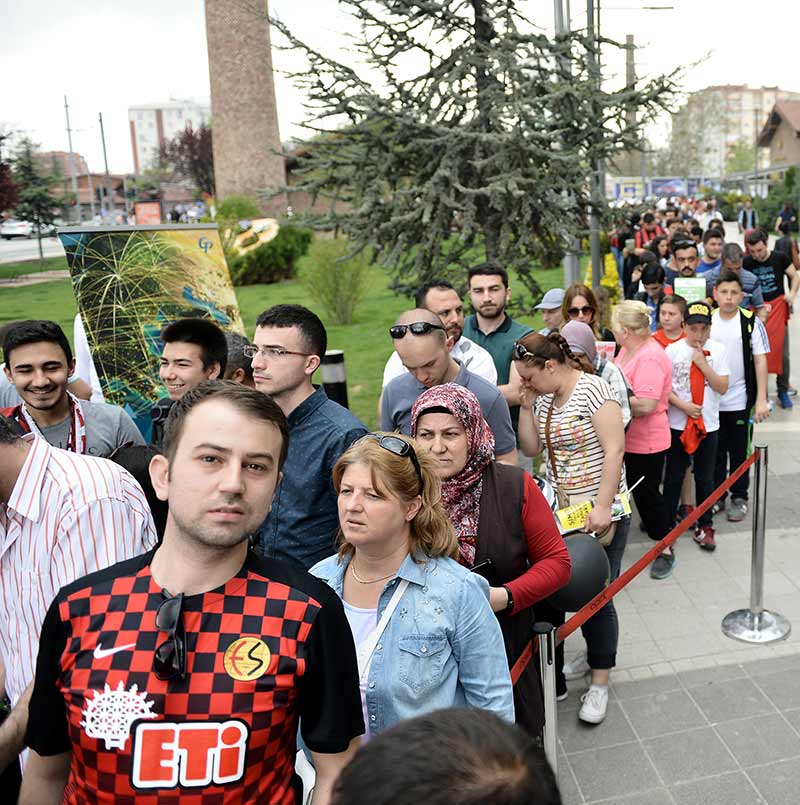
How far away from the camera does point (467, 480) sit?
2.96 m

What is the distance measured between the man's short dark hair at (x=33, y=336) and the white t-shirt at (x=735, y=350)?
476cm

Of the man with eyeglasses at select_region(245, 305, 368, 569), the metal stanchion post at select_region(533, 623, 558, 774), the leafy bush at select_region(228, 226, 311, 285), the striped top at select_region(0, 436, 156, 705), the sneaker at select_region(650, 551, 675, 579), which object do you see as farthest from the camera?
the leafy bush at select_region(228, 226, 311, 285)

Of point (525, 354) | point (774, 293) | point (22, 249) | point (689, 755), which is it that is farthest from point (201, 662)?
point (22, 249)

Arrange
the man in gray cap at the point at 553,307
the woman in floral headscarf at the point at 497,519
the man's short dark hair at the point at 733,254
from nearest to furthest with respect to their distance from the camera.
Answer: the woman in floral headscarf at the point at 497,519, the man in gray cap at the point at 553,307, the man's short dark hair at the point at 733,254

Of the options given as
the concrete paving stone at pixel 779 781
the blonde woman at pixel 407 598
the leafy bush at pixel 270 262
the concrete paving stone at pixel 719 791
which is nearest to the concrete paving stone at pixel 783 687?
the concrete paving stone at pixel 779 781

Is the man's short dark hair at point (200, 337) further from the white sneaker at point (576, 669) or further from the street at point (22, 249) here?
the street at point (22, 249)

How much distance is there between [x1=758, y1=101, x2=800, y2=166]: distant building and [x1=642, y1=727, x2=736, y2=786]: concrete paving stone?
66726 mm

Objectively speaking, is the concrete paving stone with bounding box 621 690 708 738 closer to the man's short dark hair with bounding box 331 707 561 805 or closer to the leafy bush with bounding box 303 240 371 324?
the man's short dark hair with bounding box 331 707 561 805

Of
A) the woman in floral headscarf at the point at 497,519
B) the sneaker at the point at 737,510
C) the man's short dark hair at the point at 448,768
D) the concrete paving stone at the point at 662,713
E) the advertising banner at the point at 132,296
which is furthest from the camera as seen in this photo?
the sneaker at the point at 737,510

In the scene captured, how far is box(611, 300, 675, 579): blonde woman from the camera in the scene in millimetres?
5375

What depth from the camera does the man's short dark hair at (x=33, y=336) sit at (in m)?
3.94

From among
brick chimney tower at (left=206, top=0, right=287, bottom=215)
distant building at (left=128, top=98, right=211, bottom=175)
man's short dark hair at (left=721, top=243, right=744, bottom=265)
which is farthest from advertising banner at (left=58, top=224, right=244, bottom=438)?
distant building at (left=128, top=98, right=211, bottom=175)

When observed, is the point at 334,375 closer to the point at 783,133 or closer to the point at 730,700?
the point at 730,700

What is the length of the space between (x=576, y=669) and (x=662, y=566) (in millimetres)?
1541
